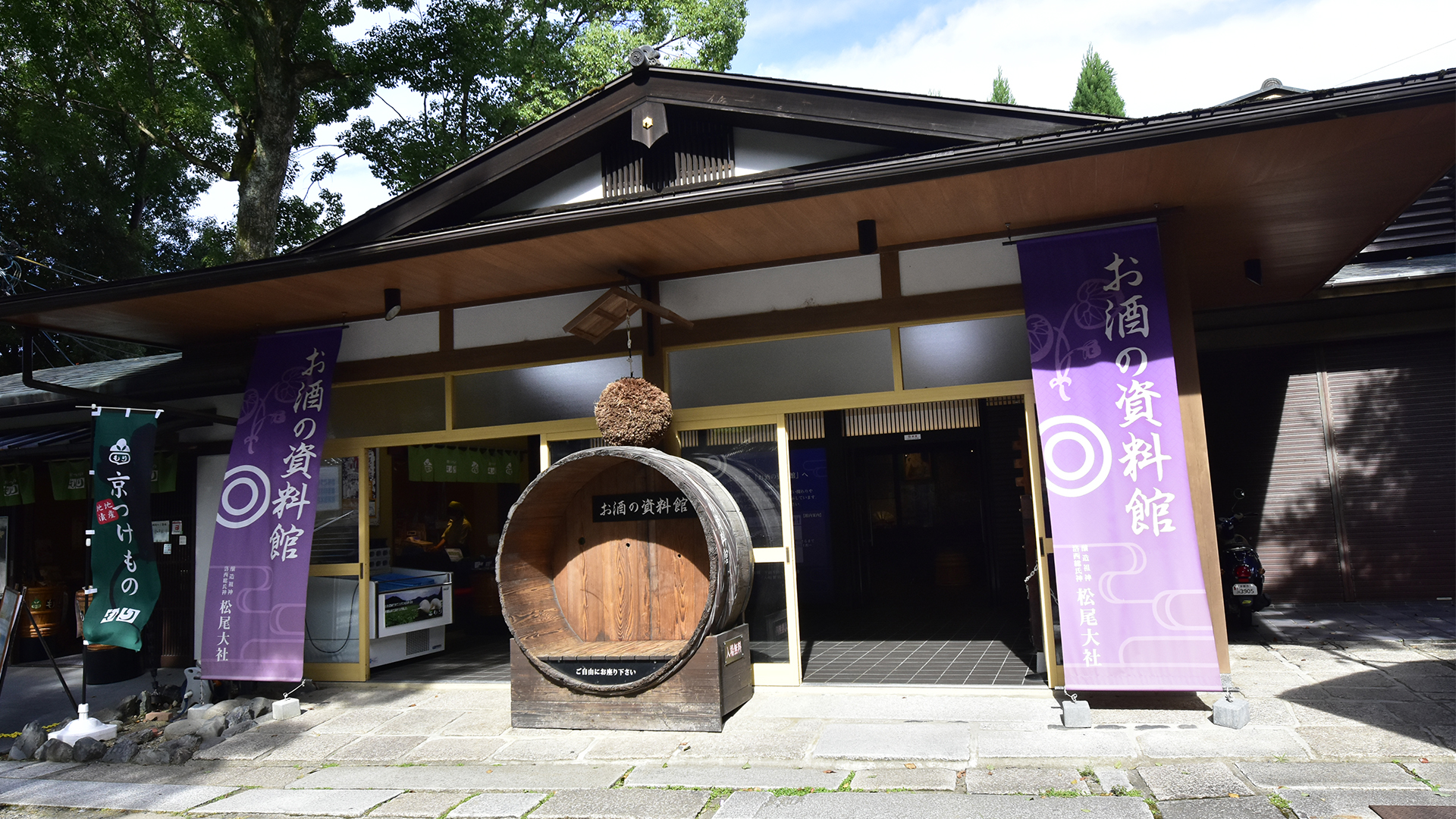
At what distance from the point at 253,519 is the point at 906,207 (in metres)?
5.27

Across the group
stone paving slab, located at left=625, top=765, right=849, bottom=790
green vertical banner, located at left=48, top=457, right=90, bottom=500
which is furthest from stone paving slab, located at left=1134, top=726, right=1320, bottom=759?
green vertical banner, located at left=48, top=457, right=90, bottom=500

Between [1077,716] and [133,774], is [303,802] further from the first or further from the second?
[1077,716]

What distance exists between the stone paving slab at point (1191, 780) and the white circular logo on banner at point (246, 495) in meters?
6.10

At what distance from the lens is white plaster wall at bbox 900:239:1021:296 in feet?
18.7

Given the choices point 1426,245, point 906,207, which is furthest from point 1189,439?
point 1426,245

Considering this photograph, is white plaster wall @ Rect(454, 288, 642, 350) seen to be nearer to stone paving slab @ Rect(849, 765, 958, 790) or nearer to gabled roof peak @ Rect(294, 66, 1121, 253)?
gabled roof peak @ Rect(294, 66, 1121, 253)

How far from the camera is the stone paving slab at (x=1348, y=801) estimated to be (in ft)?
11.3

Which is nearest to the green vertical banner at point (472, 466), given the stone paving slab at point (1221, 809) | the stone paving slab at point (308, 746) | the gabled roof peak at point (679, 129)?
the gabled roof peak at point (679, 129)

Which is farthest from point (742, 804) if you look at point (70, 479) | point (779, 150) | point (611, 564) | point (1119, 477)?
point (70, 479)

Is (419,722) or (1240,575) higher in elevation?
(1240,575)

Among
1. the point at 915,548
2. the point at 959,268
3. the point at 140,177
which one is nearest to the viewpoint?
the point at 959,268

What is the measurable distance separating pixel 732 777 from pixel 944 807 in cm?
107

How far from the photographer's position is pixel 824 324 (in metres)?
6.02

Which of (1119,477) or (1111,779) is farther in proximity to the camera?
(1119,477)
